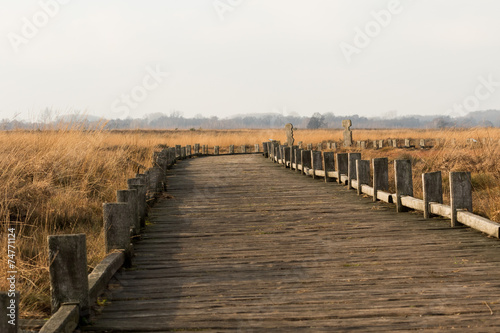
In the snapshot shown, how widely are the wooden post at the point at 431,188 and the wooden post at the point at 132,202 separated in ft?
12.8

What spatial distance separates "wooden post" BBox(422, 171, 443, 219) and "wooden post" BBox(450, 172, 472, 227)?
1.42 feet

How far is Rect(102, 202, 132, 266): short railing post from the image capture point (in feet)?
19.5

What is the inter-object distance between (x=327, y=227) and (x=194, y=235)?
1.81 meters

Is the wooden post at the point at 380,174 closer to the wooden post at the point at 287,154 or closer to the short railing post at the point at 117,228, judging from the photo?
the short railing post at the point at 117,228

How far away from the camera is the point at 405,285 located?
4.93 m

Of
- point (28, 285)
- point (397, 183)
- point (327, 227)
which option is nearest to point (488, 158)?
point (397, 183)

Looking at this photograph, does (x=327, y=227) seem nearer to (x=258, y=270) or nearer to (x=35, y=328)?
(x=258, y=270)

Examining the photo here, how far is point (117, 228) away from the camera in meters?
6.00

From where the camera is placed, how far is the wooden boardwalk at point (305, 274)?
416cm

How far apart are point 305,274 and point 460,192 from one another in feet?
9.87

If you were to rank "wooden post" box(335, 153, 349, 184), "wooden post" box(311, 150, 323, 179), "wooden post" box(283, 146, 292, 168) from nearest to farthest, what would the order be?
"wooden post" box(335, 153, 349, 184)
"wooden post" box(311, 150, 323, 179)
"wooden post" box(283, 146, 292, 168)

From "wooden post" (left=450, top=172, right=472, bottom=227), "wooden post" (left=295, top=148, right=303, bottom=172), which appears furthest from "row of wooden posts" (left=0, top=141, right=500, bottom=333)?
"wooden post" (left=295, top=148, right=303, bottom=172)

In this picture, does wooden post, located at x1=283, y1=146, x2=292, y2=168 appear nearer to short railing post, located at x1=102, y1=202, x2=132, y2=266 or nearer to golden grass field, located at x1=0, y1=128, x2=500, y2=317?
golden grass field, located at x1=0, y1=128, x2=500, y2=317

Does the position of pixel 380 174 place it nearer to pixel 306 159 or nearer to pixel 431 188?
pixel 431 188
